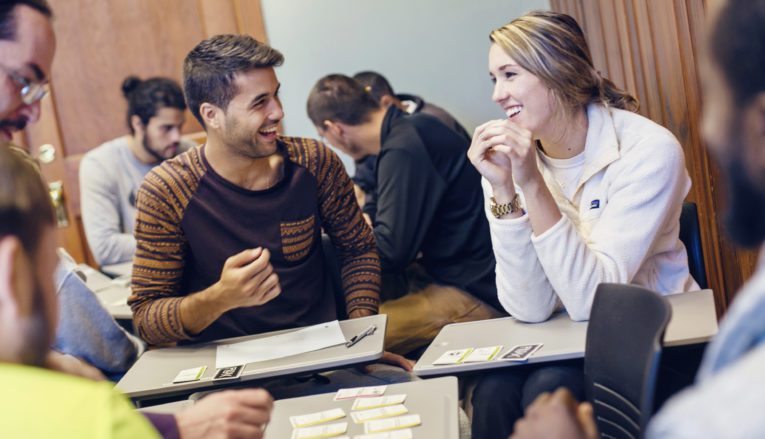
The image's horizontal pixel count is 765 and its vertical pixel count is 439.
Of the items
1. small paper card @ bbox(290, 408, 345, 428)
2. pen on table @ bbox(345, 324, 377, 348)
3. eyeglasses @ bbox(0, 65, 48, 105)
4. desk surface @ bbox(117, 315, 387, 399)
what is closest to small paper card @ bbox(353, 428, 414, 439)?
small paper card @ bbox(290, 408, 345, 428)

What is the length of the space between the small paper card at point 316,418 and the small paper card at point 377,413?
33mm

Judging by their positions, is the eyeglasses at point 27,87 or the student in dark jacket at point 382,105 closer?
the eyeglasses at point 27,87

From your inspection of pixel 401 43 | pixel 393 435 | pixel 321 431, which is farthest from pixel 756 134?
pixel 401 43

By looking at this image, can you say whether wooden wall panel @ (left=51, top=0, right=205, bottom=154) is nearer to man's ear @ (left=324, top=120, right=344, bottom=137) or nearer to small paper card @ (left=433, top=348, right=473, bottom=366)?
man's ear @ (left=324, top=120, right=344, bottom=137)

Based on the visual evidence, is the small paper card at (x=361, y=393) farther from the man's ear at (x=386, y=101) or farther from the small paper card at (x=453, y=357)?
the man's ear at (x=386, y=101)

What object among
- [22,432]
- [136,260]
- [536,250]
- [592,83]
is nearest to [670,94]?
[592,83]

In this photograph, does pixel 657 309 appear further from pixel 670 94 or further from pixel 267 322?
pixel 670 94

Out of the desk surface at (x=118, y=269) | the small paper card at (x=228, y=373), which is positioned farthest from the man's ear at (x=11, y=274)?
the desk surface at (x=118, y=269)

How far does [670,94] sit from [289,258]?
1.45 m

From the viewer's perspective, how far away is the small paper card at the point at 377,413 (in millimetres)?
1793

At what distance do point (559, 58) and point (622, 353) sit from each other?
103 centimetres

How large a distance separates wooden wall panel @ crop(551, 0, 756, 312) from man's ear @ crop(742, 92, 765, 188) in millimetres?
1824

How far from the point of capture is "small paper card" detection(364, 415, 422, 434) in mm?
1729

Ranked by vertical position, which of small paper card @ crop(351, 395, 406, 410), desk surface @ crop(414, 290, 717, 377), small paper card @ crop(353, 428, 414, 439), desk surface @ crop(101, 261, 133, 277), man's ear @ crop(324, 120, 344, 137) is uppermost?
man's ear @ crop(324, 120, 344, 137)
